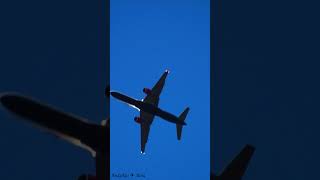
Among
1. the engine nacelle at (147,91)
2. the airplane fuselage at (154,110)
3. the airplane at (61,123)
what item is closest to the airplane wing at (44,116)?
the airplane at (61,123)

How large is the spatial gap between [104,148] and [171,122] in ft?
47.1

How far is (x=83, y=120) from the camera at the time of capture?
93.9 ft

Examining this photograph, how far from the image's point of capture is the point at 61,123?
2802cm

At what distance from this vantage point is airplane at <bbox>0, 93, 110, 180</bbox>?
27.8 m

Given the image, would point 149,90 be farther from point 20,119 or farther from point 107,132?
point 20,119

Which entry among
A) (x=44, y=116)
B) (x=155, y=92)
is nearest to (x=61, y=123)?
(x=44, y=116)
